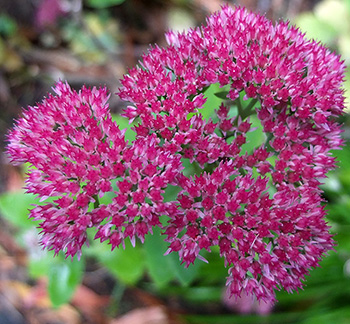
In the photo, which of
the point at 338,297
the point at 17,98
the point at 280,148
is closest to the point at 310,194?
the point at 280,148

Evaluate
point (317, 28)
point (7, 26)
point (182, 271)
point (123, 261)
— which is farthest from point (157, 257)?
point (7, 26)

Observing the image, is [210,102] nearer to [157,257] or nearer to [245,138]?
[245,138]

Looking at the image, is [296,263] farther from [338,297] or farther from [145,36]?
[145,36]

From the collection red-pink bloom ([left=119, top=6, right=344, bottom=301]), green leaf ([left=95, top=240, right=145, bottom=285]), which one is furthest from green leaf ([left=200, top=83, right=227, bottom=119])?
green leaf ([left=95, top=240, right=145, bottom=285])

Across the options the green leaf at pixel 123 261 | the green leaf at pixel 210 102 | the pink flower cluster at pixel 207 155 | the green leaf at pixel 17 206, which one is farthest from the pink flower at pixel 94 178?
the green leaf at pixel 123 261

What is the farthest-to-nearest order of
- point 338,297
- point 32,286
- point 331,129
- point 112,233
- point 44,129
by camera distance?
point 32,286 < point 338,297 < point 331,129 < point 44,129 < point 112,233

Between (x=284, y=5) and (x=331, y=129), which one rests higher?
(x=284, y=5)

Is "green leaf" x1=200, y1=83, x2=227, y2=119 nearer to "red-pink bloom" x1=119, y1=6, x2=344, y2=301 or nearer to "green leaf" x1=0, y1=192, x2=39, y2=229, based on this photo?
"red-pink bloom" x1=119, y1=6, x2=344, y2=301
